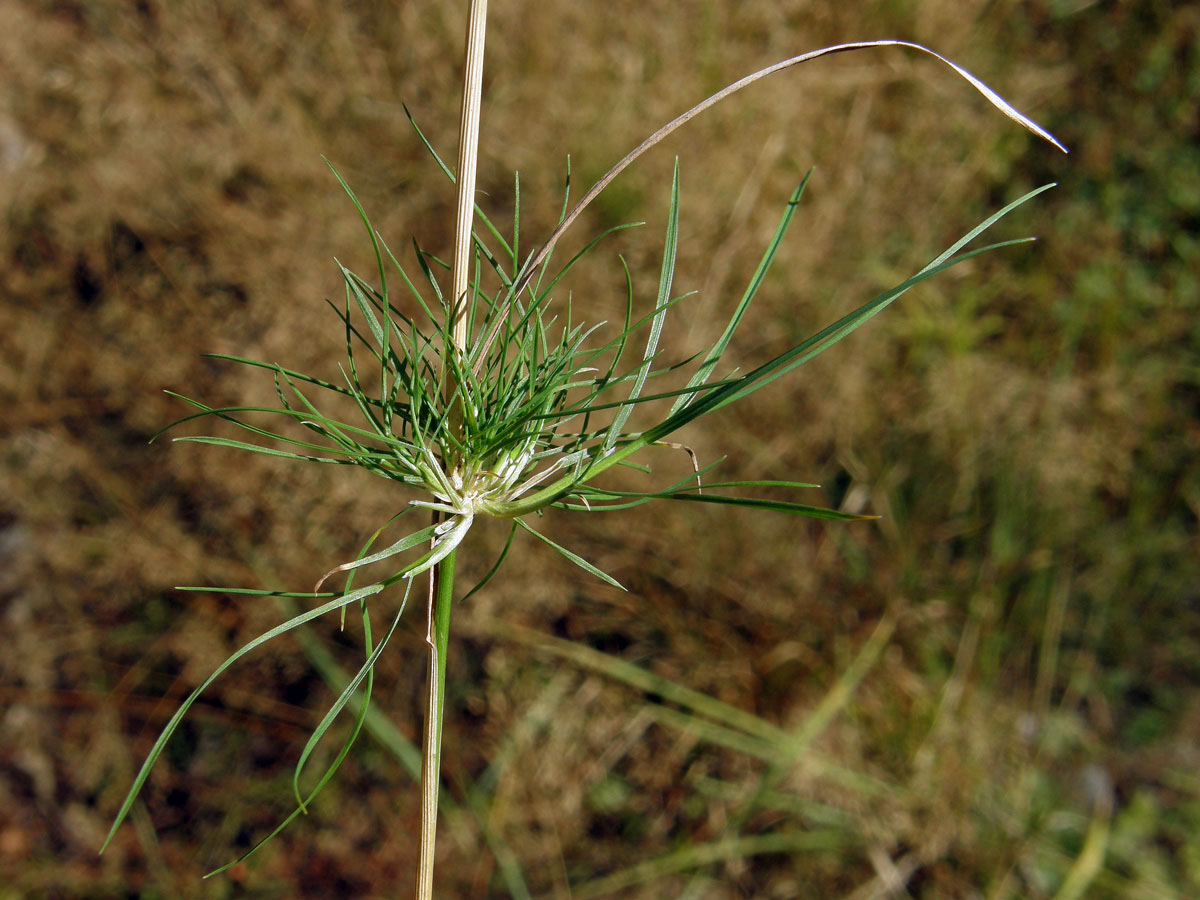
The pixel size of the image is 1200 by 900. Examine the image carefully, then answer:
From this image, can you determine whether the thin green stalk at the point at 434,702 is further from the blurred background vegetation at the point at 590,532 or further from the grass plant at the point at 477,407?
the blurred background vegetation at the point at 590,532

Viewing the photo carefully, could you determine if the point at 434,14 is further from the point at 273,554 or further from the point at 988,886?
the point at 988,886

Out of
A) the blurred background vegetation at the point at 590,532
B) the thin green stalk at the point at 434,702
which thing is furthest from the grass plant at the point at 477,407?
the blurred background vegetation at the point at 590,532

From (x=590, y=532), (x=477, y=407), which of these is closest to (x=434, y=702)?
(x=477, y=407)

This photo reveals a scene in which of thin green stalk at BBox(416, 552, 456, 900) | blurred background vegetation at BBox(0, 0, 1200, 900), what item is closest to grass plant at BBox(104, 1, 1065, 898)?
thin green stalk at BBox(416, 552, 456, 900)

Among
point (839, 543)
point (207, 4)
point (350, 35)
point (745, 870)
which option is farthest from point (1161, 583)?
point (207, 4)

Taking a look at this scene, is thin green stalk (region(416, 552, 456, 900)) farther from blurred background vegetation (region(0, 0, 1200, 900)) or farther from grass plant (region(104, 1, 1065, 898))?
blurred background vegetation (region(0, 0, 1200, 900))

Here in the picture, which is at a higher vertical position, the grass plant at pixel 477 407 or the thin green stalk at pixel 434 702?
the grass plant at pixel 477 407
